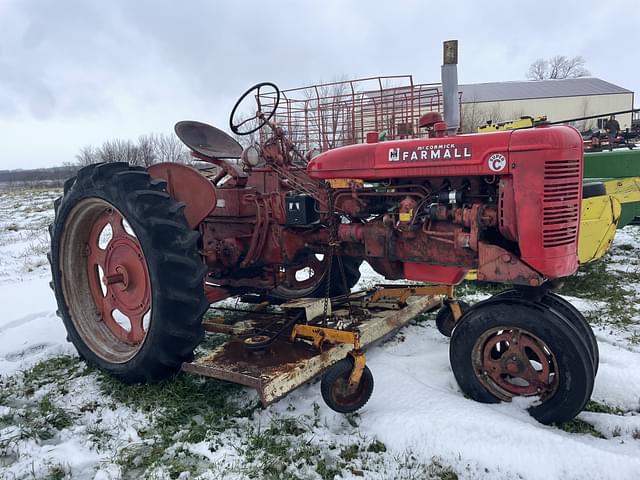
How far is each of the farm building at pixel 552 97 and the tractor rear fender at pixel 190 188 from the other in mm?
A: 38454

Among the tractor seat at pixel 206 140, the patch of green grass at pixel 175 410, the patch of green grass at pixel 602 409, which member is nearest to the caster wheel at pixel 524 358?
the patch of green grass at pixel 602 409

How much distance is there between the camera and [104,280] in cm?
344

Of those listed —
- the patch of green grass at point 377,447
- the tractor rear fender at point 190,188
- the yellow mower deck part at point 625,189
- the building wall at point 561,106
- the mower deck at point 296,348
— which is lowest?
the patch of green grass at point 377,447

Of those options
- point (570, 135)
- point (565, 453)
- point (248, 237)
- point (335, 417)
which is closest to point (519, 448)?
point (565, 453)

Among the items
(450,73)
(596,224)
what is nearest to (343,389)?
(596,224)

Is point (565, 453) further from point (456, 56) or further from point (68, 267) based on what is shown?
point (456, 56)

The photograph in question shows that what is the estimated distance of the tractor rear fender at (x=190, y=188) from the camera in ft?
11.3

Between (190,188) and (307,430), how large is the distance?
1858 mm

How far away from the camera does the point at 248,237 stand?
13.0 feet

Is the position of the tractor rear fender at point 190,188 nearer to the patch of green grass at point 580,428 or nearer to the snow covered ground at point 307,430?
the snow covered ground at point 307,430

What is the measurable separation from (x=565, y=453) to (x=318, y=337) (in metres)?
1.44

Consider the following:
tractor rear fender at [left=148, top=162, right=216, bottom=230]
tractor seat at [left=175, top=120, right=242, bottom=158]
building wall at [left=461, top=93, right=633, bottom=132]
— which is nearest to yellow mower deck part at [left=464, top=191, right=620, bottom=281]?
tractor rear fender at [left=148, top=162, right=216, bottom=230]

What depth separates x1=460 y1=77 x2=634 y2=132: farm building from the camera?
131ft

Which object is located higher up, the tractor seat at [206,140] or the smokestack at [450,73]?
the smokestack at [450,73]
